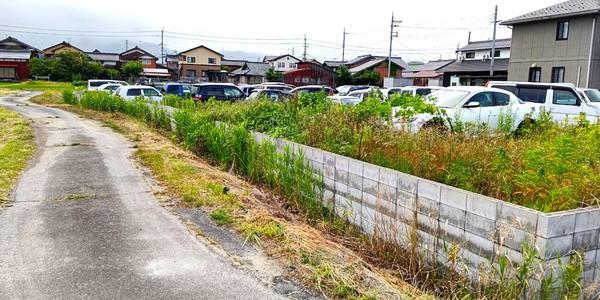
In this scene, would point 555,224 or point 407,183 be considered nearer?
point 555,224

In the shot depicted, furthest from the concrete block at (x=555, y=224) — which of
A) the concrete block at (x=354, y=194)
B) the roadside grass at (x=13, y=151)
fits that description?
the roadside grass at (x=13, y=151)

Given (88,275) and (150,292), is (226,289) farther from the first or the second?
(88,275)

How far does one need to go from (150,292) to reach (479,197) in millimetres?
2604

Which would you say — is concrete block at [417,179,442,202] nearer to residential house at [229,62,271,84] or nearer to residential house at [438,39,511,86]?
residential house at [438,39,511,86]

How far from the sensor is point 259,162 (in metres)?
7.10

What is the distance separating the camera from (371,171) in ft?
16.0

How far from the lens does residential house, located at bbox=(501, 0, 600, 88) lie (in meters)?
24.1

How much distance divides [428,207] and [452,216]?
28cm

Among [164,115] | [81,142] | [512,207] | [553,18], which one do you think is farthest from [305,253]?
[553,18]

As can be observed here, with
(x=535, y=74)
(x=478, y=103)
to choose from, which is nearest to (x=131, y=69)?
(x=535, y=74)

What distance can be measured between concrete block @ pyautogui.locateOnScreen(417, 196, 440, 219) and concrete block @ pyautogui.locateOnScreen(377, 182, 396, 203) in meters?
0.35

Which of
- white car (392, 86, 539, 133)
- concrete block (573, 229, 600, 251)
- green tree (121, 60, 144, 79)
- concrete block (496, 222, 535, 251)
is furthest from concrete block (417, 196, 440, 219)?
green tree (121, 60, 144, 79)

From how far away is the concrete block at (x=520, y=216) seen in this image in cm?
325

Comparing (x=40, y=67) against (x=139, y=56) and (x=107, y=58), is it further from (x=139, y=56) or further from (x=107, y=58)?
(x=139, y=56)
